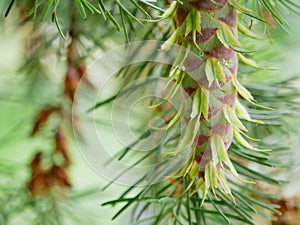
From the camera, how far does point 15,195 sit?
65cm

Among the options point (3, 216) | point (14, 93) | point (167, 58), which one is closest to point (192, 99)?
point (167, 58)

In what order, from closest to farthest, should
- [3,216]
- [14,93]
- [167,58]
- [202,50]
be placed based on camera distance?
[202,50], [167,58], [3,216], [14,93]

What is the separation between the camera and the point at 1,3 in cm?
46

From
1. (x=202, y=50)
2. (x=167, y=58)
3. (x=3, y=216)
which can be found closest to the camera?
(x=202, y=50)

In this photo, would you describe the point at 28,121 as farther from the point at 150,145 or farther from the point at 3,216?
the point at 150,145

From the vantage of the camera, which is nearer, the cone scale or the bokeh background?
the cone scale

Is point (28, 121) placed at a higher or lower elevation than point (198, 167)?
higher

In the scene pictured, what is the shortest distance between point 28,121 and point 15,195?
17cm

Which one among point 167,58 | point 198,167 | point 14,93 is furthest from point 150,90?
point 14,93

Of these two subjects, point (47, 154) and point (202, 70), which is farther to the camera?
point (47, 154)

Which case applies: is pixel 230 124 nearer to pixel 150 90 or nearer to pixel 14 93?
pixel 150 90

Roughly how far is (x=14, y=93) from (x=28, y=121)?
6 cm

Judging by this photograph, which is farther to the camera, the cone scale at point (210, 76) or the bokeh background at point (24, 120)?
the bokeh background at point (24, 120)

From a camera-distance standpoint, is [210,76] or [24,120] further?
[24,120]
